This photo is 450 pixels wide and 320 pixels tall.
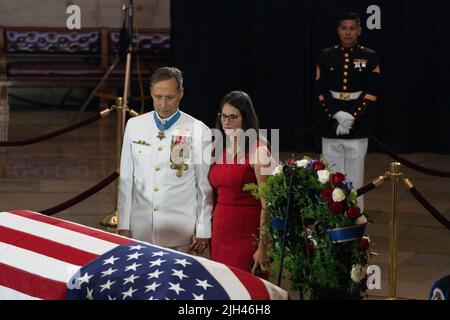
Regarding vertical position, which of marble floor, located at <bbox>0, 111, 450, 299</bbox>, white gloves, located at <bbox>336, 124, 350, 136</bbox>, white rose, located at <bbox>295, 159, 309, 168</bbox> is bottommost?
marble floor, located at <bbox>0, 111, 450, 299</bbox>

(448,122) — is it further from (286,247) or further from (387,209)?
(286,247)

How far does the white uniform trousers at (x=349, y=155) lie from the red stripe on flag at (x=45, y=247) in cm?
345

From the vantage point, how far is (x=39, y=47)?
535 inches

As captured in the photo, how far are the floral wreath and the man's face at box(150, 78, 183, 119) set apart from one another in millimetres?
642

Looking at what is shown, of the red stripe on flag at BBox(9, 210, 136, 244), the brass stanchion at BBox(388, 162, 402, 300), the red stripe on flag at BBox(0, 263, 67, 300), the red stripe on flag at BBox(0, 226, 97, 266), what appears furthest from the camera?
the brass stanchion at BBox(388, 162, 402, 300)

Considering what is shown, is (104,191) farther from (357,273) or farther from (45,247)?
(357,273)

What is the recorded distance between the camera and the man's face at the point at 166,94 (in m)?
5.37

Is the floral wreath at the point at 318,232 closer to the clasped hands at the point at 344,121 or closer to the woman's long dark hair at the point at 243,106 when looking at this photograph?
the woman's long dark hair at the point at 243,106

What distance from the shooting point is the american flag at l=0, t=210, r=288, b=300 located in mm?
4355

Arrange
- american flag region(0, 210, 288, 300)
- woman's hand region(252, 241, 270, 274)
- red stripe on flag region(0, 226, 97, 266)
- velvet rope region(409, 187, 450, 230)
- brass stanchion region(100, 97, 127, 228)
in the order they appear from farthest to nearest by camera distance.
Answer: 1. brass stanchion region(100, 97, 127, 228)
2. velvet rope region(409, 187, 450, 230)
3. woman's hand region(252, 241, 270, 274)
4. red stripe on flag region(0, 226, 97, 266)
5. american flag region(0, 210, 288, 300)

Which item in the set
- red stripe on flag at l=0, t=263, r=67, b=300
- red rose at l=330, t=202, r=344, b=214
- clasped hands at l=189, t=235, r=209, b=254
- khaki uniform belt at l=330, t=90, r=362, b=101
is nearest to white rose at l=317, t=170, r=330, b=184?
red rose at l=330, t=202, r=344, b=214

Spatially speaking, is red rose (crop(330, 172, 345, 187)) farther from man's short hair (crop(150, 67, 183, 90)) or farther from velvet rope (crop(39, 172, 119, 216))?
velvet rope (crop(39, 172, 119, 216))

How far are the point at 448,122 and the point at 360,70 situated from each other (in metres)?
3.48

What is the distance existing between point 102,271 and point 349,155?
3975 millimetres
